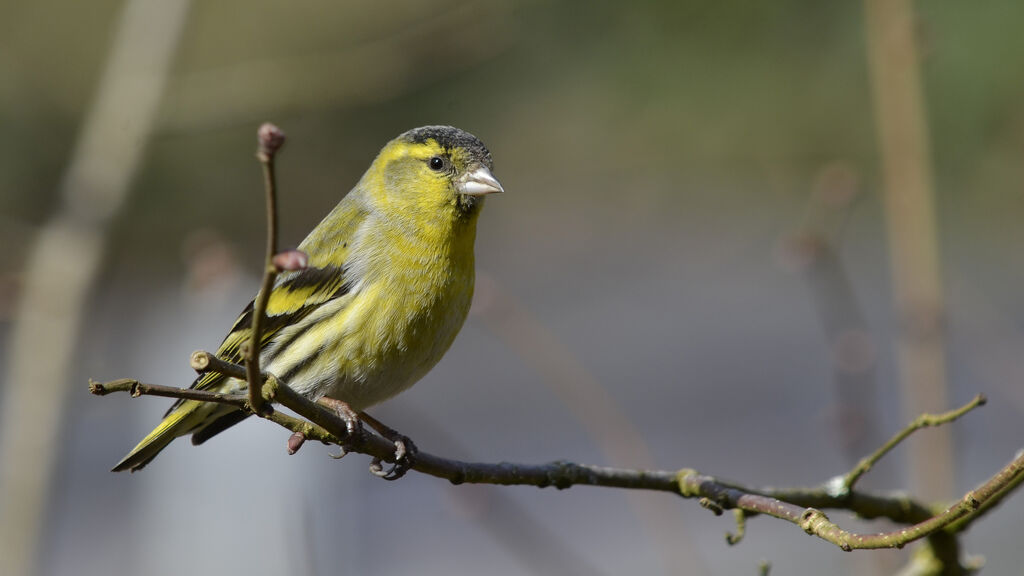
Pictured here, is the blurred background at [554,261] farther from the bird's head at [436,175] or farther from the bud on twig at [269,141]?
the bud on twig at [269,141]

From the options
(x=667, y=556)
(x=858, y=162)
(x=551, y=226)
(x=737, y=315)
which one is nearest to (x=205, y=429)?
(x=667, y=556)

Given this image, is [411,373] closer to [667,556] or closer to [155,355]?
[667,556]

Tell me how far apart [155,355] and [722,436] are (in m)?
5.19

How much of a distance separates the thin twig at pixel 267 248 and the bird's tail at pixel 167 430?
1.51m

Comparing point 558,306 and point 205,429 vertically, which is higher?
point 558,306

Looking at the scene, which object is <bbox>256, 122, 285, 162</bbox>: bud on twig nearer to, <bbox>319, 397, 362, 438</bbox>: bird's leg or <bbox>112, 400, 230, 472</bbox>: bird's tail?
<bbox>319, 397, 362, 438</bbox>: bird's leg

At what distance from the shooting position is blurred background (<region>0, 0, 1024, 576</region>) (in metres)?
4.73

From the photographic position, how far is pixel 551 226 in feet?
51.5

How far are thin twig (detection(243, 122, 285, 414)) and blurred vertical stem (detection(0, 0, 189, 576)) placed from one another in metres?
2.80

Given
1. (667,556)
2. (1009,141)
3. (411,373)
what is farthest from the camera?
(1009,141)

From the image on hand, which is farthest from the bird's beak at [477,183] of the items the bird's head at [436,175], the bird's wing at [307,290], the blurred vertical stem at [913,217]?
the blurred vertical stem at [913,217]

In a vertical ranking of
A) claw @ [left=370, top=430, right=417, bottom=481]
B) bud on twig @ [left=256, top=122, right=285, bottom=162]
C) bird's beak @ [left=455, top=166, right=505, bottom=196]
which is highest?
bird's beak @ [left=455, top=166, right=505, bottom=196]

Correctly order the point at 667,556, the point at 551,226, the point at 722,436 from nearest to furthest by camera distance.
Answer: the point at 667,556 → the point at 722,436 → the point at 551,226

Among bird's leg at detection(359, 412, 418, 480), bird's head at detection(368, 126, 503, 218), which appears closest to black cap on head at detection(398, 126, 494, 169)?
bird's head at detection(368, 126, 503, 218)
